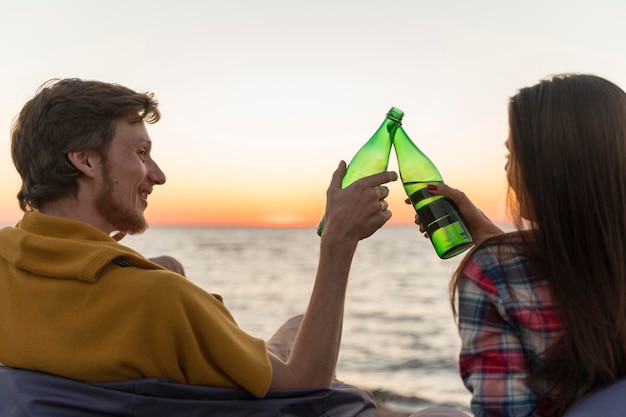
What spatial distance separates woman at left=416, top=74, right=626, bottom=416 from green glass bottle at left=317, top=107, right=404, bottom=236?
0.92 metres

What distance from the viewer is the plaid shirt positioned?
1972 mm

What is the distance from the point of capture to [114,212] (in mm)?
2873

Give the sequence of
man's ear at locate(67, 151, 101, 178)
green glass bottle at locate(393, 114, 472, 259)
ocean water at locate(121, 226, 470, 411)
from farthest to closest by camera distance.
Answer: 1. ocean water at locate(121, 226, 470, 411)
2. man's ear at locate(67, 151, 101, 178)
3. green glass bottle at locate(393, 114, 472, 259)

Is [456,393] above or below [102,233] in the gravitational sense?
below

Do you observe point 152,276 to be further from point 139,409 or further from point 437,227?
point 437,227

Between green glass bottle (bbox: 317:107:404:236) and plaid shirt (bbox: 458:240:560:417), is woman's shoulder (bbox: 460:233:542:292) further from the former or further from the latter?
green glass bottle (bbox: 317:107:404:236)

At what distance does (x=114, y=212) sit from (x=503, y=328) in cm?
158

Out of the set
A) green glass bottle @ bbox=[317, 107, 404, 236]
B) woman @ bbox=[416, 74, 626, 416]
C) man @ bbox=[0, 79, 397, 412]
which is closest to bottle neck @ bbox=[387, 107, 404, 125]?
green glass bottle @ bbox=[317, 107, 404, 236]

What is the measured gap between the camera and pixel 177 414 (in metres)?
2.48

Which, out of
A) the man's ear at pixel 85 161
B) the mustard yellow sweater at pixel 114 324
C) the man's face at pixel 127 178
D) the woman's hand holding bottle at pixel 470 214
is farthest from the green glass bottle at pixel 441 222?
the man's ear at pixel 85 161

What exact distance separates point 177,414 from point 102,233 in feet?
2.25

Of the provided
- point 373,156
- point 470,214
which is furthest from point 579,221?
point 373,156

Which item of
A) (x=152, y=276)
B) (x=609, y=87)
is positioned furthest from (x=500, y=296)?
(x=152, y=276)

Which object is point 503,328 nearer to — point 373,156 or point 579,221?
point 579,221
